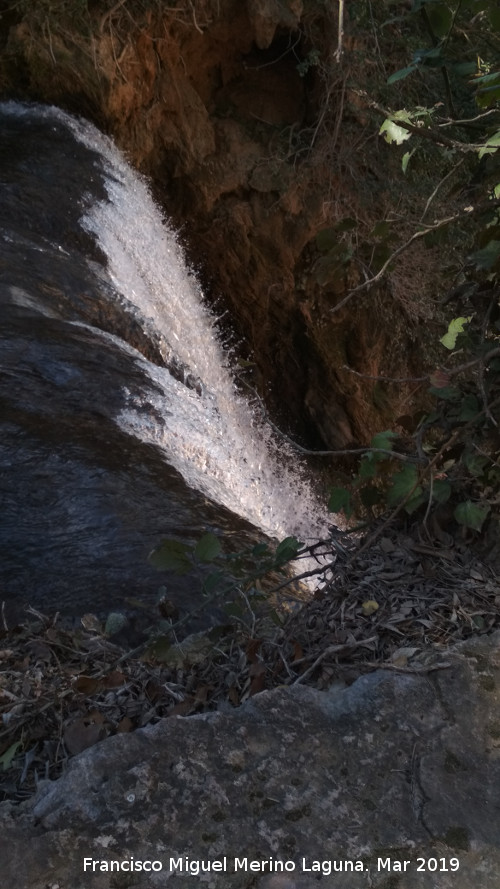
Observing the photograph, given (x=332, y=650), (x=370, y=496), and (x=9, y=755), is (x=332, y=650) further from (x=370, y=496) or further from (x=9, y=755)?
(x=9, y=755)

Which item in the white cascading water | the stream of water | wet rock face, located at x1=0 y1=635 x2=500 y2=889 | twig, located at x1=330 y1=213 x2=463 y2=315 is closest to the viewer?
wet rock face, located at x1=0 y1=635 x2=500 y2=889

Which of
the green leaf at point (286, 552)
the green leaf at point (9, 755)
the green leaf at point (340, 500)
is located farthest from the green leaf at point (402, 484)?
the green leaf at point (9, 755)

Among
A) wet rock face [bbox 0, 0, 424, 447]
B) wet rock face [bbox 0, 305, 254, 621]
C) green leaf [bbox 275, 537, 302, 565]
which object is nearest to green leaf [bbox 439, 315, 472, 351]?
green leaf [bbox 275, 537, 302, 565]

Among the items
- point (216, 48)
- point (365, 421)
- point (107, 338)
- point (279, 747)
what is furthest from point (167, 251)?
point (279, 747)

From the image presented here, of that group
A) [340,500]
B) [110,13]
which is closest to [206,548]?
[340,500]

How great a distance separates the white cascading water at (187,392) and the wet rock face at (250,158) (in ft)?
1.43

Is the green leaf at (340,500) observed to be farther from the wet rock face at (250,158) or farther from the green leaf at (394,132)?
the wet rock face at (250,158)

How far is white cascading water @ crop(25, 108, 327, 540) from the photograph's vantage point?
368cm

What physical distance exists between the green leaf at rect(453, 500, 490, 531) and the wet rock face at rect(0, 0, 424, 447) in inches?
251

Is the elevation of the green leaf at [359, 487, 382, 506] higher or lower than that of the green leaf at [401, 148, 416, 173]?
lower

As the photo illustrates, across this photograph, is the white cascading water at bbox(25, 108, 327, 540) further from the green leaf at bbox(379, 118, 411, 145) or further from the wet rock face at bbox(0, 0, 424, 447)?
the green leaf at bbox(379, 118, 411, 145)

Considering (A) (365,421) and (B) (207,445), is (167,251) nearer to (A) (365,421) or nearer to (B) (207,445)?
(A) (365,421)

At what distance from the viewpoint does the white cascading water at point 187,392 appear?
3.68m

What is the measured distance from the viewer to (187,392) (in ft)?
14.9
